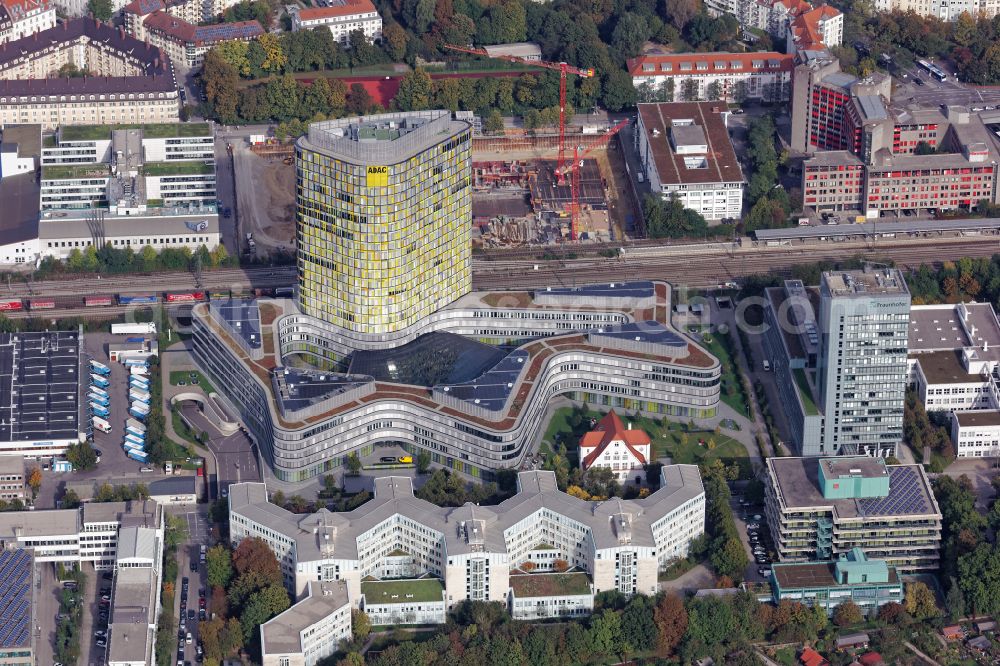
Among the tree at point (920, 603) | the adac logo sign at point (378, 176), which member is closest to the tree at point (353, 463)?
the adac logo sign at point (378, 176)

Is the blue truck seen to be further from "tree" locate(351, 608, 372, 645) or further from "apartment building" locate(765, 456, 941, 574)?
"apartment building" locate(765, 456, 941, 574)

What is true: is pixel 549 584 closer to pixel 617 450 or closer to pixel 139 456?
pixel 617 450

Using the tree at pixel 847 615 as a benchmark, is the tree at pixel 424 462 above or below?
above

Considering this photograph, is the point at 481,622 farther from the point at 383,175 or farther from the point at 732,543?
the point at 383,175

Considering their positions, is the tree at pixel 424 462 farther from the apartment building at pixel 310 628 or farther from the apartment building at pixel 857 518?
the apartment building at pixel 857 518

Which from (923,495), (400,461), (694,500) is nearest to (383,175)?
(400,461)

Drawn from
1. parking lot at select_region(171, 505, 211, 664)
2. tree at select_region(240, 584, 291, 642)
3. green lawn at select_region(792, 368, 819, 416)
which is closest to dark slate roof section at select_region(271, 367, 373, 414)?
parking lot at select_region(171, 505, 211, 664)

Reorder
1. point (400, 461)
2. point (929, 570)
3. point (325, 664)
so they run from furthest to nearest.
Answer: point (400, 461) → point (929, 570) → point (325, 664)
